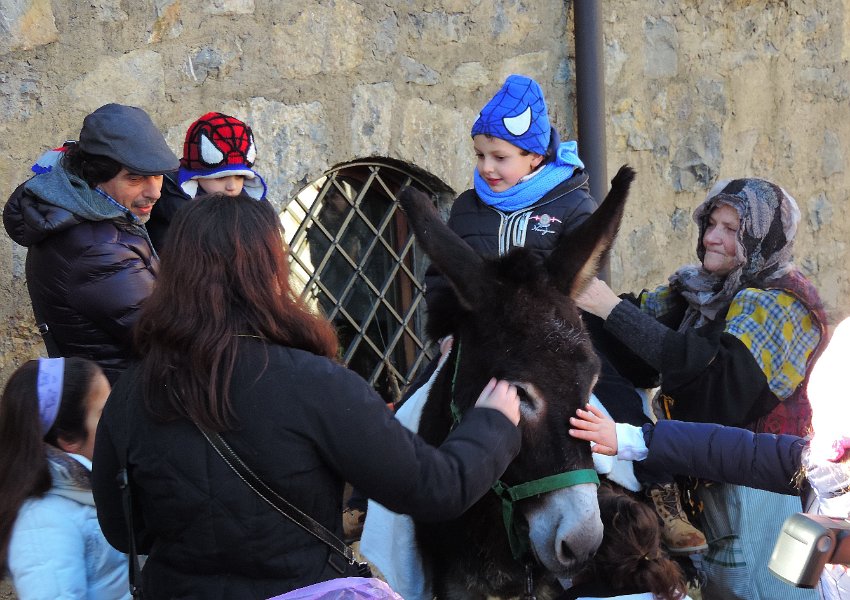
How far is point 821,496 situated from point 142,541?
1.43 m

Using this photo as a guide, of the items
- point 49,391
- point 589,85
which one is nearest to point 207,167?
point 49,391

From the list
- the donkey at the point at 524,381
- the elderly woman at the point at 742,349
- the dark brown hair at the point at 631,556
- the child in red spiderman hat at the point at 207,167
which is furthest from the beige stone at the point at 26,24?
the dark brown hair at the point at 631,556

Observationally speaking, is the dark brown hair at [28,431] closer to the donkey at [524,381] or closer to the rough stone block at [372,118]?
the donkey at [524,381]

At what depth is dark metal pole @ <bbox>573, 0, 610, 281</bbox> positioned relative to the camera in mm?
5305

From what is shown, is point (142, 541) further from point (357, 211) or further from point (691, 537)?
point (357, 211)

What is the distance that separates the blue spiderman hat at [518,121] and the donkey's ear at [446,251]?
866 mm

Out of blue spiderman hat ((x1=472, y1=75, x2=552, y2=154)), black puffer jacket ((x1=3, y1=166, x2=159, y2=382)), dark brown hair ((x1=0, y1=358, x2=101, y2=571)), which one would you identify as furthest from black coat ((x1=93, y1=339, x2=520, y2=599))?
blue spiderman hat ((x1=472, y1=75, x2=552, y2=154))

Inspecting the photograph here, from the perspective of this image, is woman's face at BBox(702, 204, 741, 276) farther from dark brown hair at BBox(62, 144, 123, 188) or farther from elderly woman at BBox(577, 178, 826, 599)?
dark brown hair at BBox(62, 144, 123, 188)

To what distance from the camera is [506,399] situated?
7.69 ft

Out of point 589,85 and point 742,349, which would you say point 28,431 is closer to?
point 742,349

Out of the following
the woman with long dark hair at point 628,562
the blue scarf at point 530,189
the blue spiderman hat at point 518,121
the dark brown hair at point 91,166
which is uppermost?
the blue spiderman hat at point 518,121

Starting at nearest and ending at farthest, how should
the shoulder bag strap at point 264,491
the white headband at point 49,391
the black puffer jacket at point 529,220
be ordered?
the shoulder bag strap at point 264,491 → the white headband at point 49,391 → the black puffer jacket at point 529,220

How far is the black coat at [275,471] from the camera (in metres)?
2.06

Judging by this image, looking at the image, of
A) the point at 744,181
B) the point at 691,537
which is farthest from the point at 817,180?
the point at 691,537
